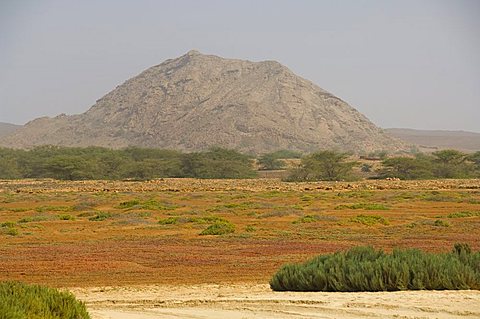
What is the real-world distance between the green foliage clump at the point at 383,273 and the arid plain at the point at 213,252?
1.77 ft

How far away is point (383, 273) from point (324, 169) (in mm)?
73866

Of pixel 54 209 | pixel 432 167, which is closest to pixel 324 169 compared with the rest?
pixel 432 167

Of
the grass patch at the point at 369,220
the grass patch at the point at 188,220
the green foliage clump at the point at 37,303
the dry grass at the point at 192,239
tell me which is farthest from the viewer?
the grass patch at the point at 188,220

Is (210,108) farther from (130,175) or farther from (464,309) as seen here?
(464,309)

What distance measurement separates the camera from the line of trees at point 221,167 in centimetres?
8512

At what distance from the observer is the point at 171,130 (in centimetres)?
19212

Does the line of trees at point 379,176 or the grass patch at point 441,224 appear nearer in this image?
the grass patch at point 441,224

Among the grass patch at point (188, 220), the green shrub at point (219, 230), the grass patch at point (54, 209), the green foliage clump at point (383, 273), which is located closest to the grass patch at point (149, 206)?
the grass patch at point (54, 209)

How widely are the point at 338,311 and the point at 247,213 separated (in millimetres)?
26995

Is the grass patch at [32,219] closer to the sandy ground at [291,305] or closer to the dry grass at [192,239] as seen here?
the dry grass at [192,239]

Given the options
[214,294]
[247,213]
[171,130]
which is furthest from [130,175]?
[171,130]

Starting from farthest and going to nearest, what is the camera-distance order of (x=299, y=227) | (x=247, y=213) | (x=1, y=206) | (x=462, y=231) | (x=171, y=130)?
1. (x=171, y=130)
2. (x=1, y=206)
3. (x=247, y=213)
4. (x=299, y=227)
5. (x=462, y=231)

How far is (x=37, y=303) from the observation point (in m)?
8.88

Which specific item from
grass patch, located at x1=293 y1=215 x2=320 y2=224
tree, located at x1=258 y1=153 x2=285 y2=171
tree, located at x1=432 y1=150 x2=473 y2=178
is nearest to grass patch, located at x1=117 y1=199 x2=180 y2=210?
grass patch, located at x1=293 y1=215 x2=320 y2=224
